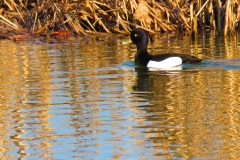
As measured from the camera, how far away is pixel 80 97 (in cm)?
930

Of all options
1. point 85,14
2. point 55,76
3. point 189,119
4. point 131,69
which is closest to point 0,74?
point 55,76

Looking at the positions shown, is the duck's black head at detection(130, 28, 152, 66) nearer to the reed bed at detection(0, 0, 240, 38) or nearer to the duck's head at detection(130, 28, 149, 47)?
the duck's head at detection(130, 28, 149, 47)

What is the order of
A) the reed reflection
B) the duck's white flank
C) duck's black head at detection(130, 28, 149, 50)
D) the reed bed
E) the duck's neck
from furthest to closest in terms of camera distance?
the reed bed, duck's black head at detection(130, 28, 149, 50), the duck's neck, the duck's white flank, the reed reflection

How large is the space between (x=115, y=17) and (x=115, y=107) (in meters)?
9.16

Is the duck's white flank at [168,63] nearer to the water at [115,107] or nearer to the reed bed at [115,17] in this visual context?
the water at [115,107]

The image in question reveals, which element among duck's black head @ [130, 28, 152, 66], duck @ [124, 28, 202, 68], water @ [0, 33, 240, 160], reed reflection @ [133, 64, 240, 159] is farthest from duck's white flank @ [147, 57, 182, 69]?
reed reflection @ [133, 64, 240, 159]

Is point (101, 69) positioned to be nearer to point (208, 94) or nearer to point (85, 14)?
point (208, 94)

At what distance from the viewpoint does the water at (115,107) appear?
6570 mm

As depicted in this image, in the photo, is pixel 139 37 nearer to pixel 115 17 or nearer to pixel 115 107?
pixel 115 17

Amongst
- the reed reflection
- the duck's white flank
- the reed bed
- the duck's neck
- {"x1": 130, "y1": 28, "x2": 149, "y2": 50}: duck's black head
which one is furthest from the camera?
the reed bed

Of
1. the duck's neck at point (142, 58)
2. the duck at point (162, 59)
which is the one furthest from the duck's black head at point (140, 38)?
the duck's neck at point (142, 58)

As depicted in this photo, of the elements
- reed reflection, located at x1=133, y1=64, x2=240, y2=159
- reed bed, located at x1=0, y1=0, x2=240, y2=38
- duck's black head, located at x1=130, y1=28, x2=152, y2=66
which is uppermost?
reed bed, located at x1=0, y1=0, x2=240, y2=38

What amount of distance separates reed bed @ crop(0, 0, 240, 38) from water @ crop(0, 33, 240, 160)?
2.88m

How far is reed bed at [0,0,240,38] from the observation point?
17.1m
